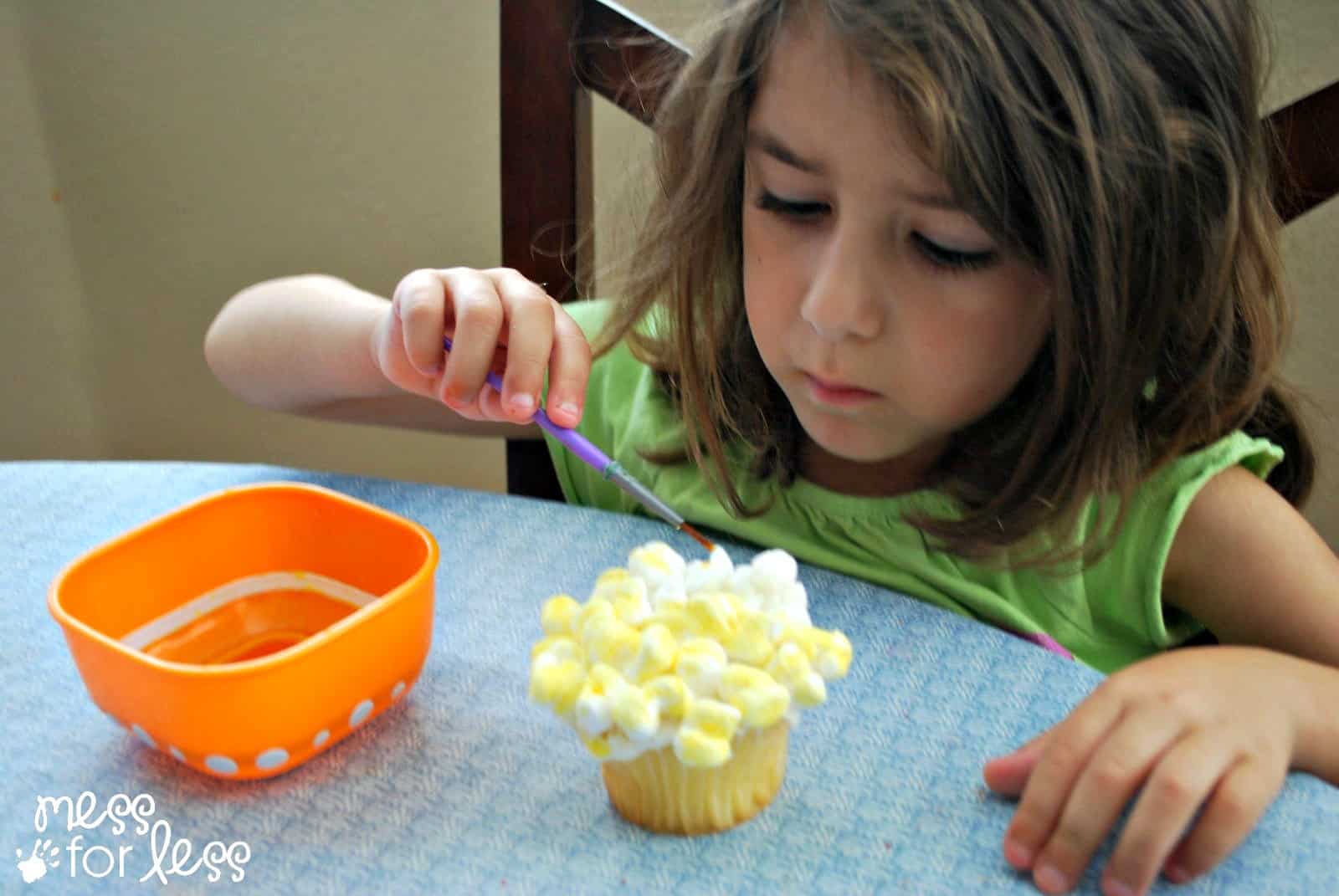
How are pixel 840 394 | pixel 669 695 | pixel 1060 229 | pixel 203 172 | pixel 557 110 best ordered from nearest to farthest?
1. pixel 669 695
2. pixel 1060 229
3. pixel 840 394
4. pixel 557 110
5. pixel 203 172

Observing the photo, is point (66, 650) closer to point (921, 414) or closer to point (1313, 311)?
point (921, 414)

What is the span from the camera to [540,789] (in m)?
0.51

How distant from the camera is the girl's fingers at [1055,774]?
0.47 m

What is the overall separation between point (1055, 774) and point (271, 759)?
0.34 m

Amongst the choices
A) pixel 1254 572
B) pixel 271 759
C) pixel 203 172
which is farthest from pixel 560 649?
pixel 203 172

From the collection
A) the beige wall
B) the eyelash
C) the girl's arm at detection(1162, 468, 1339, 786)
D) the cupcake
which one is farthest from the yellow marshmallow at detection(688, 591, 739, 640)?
the beige wall

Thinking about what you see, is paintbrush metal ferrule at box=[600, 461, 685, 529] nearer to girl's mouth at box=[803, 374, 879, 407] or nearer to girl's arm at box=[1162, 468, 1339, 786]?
girl's mouth at box=[803, 374, 879, 407]

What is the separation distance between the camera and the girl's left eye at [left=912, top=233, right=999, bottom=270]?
2.02 ft

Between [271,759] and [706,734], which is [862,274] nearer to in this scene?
[706,734]

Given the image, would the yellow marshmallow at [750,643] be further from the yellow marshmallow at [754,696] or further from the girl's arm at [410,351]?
the girl's arm at [410,351]

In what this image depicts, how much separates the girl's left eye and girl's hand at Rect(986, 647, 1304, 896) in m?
0.23

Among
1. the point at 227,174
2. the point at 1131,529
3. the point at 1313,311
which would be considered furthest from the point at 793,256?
the point at 227,174

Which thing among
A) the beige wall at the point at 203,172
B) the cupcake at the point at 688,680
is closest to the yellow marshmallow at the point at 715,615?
the cupcake at the point at 688,680
